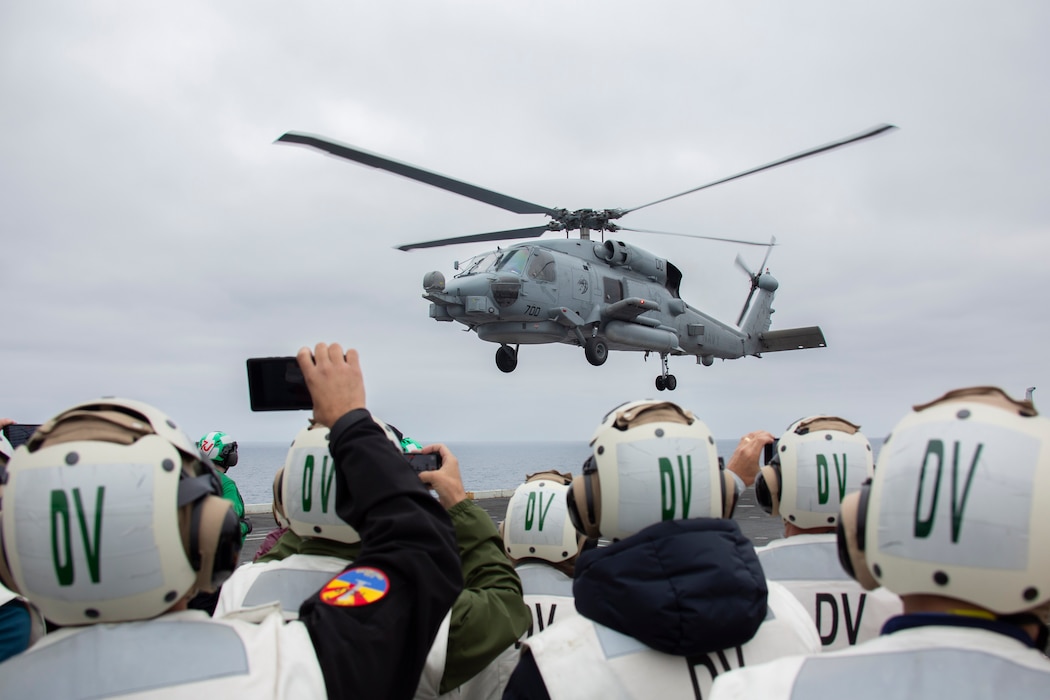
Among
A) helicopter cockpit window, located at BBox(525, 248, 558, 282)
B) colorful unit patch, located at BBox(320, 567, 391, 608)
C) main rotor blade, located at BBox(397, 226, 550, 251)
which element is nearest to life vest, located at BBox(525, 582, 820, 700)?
colorful unit patch, located at BBox(320, 567, 391, 608)

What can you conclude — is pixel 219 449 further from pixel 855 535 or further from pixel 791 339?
pixel 791 339

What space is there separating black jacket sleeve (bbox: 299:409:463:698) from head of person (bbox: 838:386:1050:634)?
1.04 m

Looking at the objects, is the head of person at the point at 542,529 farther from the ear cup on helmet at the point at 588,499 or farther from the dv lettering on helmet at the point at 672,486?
the dv lettering on helmet at the point at 672,486

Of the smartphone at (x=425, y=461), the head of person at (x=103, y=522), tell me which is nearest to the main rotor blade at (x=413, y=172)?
the smartphone at (x=425, y=461)

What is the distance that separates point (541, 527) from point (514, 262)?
12.2 metres

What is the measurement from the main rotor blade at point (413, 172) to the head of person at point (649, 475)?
412 inches

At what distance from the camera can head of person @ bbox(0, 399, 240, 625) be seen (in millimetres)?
1545

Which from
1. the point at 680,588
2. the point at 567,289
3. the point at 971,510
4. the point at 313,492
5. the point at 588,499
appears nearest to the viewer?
the point at 971,510

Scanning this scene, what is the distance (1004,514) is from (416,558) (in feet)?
4.22

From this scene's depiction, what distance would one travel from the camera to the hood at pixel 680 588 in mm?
2006

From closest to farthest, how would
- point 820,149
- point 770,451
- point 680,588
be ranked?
point 680,588 → point 770,451 → point 820,149

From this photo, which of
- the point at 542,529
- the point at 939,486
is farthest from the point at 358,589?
the point at 542,529

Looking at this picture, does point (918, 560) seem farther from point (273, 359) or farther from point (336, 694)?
point (273, 359)

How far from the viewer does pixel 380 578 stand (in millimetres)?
1825
